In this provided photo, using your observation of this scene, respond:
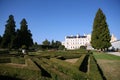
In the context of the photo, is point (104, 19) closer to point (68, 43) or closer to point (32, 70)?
point (32, 70)

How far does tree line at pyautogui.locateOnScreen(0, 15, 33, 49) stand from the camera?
54.4 meters

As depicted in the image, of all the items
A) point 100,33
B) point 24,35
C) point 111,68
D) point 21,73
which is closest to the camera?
point 21,73

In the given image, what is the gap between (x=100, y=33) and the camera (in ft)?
160

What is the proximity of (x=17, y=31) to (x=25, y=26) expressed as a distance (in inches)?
167

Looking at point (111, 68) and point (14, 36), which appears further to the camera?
point (14, 36)

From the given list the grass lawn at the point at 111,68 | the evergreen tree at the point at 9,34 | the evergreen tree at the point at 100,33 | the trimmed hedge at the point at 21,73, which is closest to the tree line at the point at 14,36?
the evergreen tree at the point at 9,34

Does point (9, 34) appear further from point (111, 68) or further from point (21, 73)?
point (21, 73)

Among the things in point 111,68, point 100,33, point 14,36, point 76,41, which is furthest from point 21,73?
point 76,41

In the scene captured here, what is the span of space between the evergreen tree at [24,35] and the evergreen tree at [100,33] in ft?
71.9

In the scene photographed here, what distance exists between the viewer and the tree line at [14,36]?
2143 inches

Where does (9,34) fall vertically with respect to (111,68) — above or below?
above

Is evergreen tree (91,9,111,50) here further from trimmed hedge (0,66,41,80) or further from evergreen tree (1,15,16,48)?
trimmed hedge (0,66,41,80)

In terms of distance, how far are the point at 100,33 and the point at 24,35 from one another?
81.1ft

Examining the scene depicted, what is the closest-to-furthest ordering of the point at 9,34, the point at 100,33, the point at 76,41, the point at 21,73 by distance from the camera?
the point at 21,73, the point at 100,33, the point at 9,34, the point at 76,41
